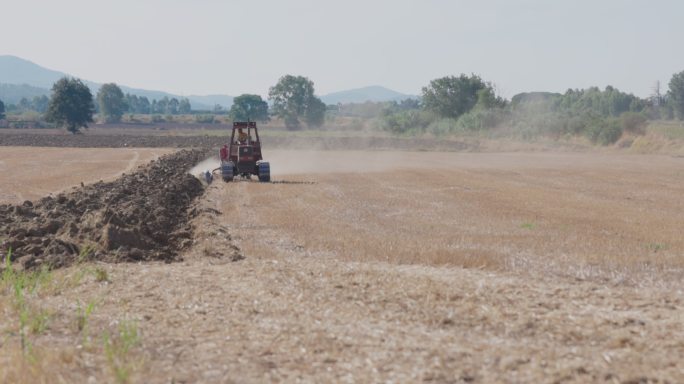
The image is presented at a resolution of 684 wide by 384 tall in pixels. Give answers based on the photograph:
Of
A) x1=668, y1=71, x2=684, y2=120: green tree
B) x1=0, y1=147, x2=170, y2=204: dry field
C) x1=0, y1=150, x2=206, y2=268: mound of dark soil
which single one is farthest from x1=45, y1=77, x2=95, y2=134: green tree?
x1=668, y1=71, x2=684, y2=120: green tree

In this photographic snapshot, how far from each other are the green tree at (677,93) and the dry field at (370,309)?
160 meters

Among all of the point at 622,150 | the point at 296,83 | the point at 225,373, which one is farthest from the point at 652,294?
the point at 296,83

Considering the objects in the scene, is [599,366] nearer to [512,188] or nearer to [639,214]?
[639,214]

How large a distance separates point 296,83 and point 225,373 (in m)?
179

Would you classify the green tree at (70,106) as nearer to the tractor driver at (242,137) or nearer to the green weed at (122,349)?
the tractor driver at (242,137)

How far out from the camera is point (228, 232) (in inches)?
725

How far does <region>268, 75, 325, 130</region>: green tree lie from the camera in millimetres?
183500

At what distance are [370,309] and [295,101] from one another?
177 meters

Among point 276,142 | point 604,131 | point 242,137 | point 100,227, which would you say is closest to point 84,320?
point 100,227

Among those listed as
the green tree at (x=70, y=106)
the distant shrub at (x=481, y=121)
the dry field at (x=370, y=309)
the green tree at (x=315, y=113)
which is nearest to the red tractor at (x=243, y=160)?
the dry field at (x=370, y=309)

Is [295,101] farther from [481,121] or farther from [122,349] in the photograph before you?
[122,349]

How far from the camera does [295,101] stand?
18525cm

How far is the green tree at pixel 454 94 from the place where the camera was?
481ft

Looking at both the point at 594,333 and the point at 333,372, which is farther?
the point at 594,333
